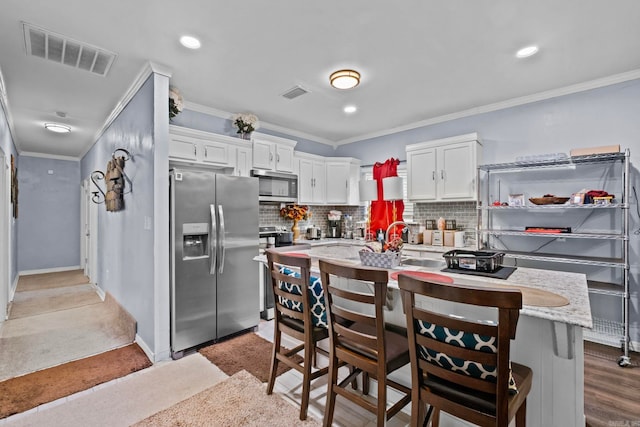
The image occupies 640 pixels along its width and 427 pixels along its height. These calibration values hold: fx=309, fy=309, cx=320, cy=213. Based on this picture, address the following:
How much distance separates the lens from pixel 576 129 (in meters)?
3.33

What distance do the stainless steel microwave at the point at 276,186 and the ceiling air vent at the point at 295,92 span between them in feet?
3.49

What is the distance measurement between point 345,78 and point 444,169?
6.14 ft

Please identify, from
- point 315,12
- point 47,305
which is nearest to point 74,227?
point 47,305

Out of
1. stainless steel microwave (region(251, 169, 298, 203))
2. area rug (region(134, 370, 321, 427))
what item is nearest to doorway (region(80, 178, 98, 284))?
stainless steel microwave (region(251, 169, 298, 203))

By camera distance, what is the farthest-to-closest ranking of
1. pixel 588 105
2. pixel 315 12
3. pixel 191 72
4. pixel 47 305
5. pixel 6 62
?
1. pixel 47 305
2. pixel 588 105
3. pixel 191 72
4. pixel 6 62
5. pixel 315 12

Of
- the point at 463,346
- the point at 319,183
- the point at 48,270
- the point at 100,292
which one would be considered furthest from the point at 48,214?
the point at 463,346

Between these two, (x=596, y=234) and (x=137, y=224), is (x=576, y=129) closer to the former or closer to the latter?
(x=596, y=234)

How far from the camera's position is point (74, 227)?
7.15m

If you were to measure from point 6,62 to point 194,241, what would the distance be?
224 cm

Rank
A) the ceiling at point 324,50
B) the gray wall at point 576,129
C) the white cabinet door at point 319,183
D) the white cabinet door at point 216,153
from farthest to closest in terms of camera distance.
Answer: the white cabinet door at point 319,183, the white cabinet door at point 216,153, the gray wall at point 576,129, the ceiling at point 324,50

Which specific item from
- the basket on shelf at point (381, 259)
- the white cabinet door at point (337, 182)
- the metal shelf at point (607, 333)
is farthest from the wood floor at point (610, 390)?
the white cabinet door at point (337, 182)

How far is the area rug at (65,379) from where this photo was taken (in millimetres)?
2229

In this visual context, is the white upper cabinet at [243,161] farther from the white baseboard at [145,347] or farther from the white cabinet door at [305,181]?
the white baseboard at [145,347]

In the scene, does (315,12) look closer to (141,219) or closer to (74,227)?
(141,219)
